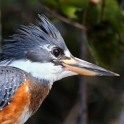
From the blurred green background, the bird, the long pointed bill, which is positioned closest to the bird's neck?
the bird

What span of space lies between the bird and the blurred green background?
0.63 m

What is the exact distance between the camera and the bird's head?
2.86 metres

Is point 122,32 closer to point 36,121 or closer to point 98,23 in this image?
point 98,23

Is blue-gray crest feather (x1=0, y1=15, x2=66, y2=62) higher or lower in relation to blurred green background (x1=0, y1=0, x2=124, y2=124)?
lower

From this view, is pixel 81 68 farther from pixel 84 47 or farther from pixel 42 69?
pixel 84 47

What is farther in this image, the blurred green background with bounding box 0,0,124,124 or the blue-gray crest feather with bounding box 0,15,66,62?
the blurred green background with bounding box 0,0,124,124

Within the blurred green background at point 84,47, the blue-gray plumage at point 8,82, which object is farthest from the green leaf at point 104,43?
the blue-gray plumage at point 8,82

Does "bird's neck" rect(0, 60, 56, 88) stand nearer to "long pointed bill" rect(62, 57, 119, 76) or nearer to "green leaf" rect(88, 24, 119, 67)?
"long pointed bill" rect(62, 57, 119, 76)

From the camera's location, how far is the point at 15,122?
9.04ft

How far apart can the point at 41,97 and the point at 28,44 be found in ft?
1.01

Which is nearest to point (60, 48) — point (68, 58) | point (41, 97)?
point (68, 58)

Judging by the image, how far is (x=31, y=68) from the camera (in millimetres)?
2848

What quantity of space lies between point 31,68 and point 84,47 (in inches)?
43.6

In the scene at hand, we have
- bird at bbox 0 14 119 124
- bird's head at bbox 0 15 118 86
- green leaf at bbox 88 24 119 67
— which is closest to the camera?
bird at bbox 0 14 119 124
